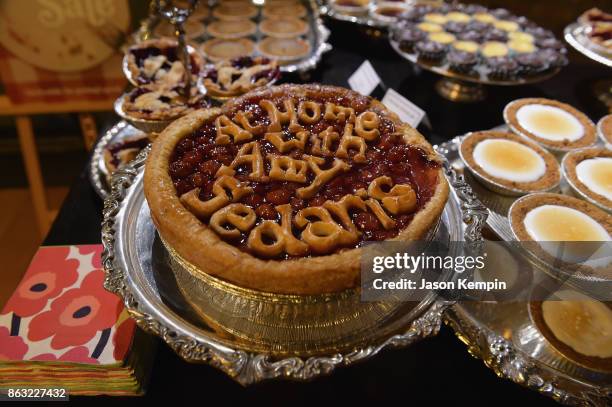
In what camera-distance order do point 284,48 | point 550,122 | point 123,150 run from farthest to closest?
point 284,48 → point 550,122 → point 123,150

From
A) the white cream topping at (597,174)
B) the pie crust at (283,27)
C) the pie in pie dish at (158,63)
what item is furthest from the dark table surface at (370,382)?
the pie crust at (283,27)

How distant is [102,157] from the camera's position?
9.16 feet

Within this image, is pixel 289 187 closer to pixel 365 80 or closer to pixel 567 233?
pixel 567 233

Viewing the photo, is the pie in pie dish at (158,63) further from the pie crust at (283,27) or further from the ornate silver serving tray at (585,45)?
the ornate silver serving tray at (585,45)

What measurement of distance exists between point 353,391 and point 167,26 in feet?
11.3

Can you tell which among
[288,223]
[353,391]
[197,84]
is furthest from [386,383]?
[197,84]

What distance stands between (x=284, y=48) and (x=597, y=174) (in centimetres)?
256

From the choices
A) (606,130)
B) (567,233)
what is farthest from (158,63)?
(606,130)

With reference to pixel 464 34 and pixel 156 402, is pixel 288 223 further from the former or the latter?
pixel 464 34

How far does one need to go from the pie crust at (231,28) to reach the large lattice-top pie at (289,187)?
6.49 feet

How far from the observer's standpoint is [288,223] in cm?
172

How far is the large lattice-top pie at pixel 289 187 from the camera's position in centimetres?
162

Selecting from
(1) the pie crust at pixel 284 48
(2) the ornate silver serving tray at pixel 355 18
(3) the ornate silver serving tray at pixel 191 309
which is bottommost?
(1) the pie crust at pixel 284 48

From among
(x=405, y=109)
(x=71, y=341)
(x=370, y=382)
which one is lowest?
(x=370, y=382)
